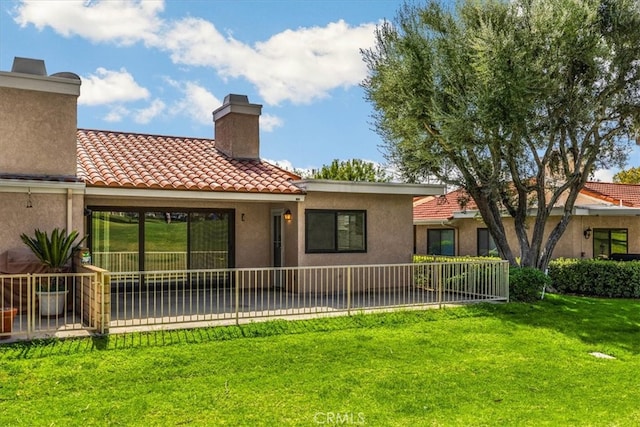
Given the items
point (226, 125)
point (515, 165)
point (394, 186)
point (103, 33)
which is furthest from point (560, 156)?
point (103, 33)

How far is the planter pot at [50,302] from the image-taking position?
9.97 m

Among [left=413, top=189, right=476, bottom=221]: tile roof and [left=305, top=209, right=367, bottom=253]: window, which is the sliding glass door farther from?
[left=413, top=189, right=476, bottom=221]: tile roof

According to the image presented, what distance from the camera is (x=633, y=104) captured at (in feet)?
50.3

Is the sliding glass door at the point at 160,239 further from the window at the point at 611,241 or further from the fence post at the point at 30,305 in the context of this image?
the window at the point at 611,241

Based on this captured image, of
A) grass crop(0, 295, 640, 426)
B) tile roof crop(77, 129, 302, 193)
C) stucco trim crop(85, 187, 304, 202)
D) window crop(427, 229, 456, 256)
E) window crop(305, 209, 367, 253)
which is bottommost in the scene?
grass crop(0, 295, 640, 426)

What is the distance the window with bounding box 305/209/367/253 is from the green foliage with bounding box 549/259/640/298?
735cm

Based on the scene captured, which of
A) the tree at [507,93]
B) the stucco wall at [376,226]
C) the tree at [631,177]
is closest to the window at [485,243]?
the tree at [507,93]

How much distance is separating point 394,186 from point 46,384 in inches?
418

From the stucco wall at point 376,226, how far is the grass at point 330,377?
13.8ft

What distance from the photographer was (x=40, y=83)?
38.4 ft

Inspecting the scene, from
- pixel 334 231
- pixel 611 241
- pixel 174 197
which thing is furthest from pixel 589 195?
pixel 174 197

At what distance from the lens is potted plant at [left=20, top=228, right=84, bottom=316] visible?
32.9 ft

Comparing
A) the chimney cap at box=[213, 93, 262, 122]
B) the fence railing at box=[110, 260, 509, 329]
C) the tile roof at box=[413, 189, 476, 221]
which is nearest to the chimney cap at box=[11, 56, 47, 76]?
the fence railing at box=[110, 260, 509, 329]

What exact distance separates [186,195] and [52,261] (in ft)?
11.8
